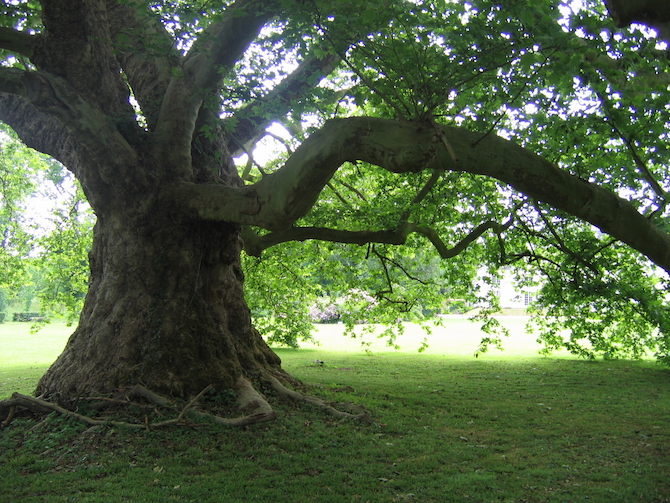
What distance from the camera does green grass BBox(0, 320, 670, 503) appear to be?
541 cm

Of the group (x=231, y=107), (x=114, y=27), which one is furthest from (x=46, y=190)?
(x=231, y=107)

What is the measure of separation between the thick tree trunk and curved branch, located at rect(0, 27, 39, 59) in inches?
103

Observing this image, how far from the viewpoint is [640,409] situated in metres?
10.4

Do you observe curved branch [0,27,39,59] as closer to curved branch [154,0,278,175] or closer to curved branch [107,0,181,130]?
curved branch [107,0,181,130]

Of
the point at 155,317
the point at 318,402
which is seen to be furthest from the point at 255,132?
the point at 318,402

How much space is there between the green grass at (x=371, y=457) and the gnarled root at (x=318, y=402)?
199mm

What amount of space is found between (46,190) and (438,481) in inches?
672

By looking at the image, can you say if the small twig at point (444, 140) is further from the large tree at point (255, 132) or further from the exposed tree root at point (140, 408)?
the exposed tree root at point (140, 408)

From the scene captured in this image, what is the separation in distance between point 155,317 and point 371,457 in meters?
3.62

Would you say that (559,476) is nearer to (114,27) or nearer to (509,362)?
(114,27)

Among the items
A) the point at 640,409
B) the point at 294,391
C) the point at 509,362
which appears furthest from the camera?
the point at 509,362

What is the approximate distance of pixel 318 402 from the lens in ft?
28.2

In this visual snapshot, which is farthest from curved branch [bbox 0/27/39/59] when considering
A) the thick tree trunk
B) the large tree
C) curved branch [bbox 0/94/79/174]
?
the thick tree trunk

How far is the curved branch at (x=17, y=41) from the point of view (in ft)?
25.4
